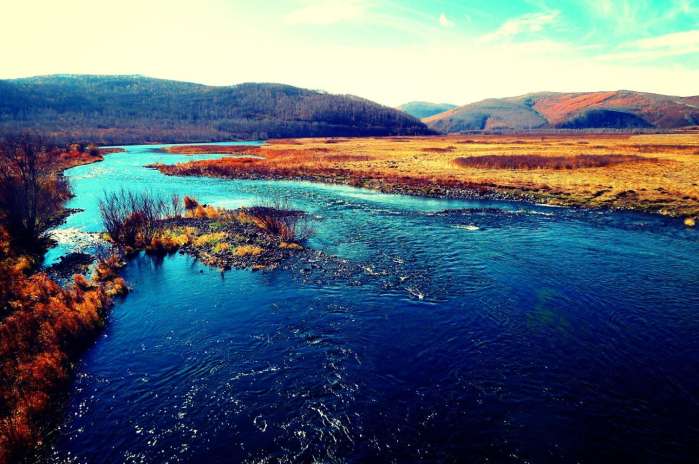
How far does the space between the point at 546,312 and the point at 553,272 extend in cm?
554

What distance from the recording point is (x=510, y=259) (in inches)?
981

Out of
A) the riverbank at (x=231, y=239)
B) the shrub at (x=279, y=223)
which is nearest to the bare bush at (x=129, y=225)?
the riverbank at (x=231, y=239)

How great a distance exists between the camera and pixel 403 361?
14.6 m

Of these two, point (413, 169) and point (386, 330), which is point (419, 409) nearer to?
point (386, 330)

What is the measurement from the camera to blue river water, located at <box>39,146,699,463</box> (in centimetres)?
1098

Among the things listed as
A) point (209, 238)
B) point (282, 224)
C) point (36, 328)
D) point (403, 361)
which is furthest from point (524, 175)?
point (36, 328)

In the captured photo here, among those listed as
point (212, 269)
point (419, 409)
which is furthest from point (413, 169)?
point (419, 409)

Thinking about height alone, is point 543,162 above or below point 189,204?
above

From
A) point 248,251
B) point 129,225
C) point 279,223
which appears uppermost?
point 129,225

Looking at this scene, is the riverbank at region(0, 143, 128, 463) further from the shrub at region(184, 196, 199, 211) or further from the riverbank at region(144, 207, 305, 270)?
the shrub at region(184, 196, 199, 211)

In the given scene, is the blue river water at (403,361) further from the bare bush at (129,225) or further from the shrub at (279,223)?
the bare bush at (129,225)

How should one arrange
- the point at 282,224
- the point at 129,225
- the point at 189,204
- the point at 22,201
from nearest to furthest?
the point at 22,201 < the point at 129,225 < the point at 282,224 < the point at 189,204

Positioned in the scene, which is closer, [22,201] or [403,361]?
[403,361]

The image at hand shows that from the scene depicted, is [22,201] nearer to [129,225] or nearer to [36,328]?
[129,225]
